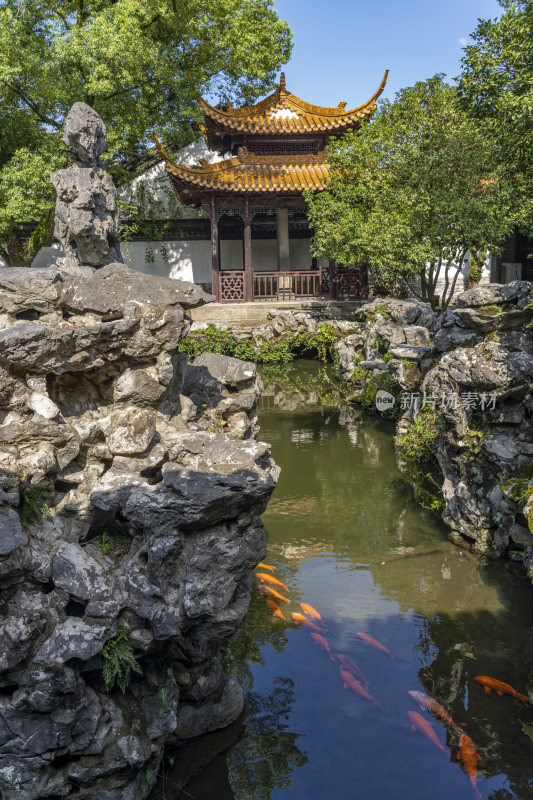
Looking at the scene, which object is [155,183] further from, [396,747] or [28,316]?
[396,747]

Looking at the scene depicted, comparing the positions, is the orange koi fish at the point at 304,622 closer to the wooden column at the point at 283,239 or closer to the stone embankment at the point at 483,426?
the stone embankment at the point at 483,426

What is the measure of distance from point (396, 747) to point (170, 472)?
10.9ft

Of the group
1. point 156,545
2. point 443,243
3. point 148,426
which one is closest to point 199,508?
point 156,545

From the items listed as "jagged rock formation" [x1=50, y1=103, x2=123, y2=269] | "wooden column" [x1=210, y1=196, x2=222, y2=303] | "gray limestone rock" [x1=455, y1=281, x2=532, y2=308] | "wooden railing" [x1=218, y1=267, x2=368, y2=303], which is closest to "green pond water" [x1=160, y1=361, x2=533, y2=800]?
"gray limestone rock" [x1=455, y1=281, x2=532, y2=308]

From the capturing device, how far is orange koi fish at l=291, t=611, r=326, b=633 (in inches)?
302

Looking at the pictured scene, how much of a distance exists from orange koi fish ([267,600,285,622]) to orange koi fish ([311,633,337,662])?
0.52m

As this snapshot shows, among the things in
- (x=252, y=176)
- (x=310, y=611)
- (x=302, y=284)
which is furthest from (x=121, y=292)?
(x=252, y=176)

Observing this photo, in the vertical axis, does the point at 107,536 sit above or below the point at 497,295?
below

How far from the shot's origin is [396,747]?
589cm

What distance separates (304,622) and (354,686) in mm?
1271

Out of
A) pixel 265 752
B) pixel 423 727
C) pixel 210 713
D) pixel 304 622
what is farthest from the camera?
pixel 304 622

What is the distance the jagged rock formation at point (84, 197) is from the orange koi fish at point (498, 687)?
6.61 m

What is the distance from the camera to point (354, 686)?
261 inches

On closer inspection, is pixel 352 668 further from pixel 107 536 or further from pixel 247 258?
pixel 247 258
